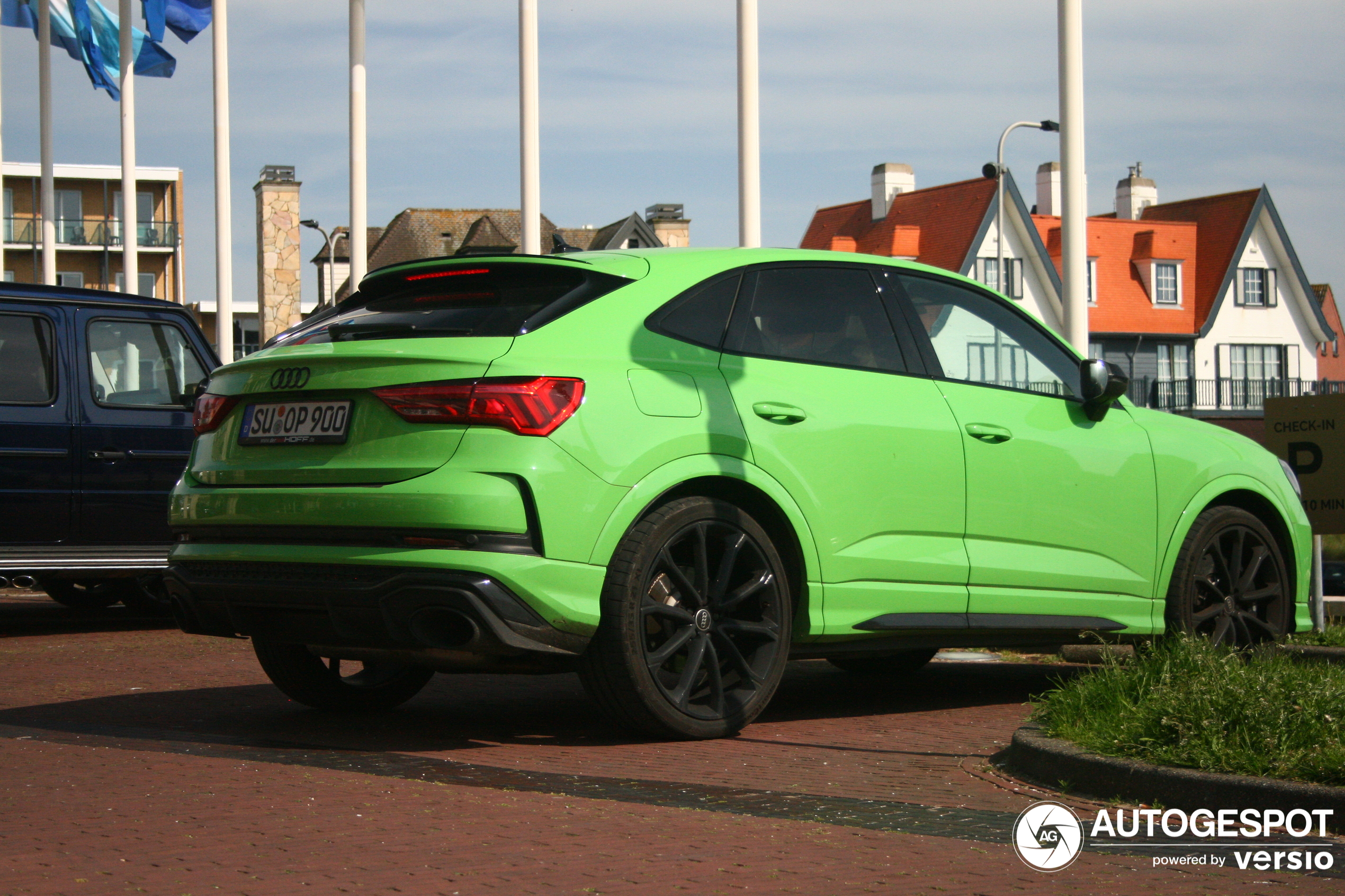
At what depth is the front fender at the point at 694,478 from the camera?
565 cm

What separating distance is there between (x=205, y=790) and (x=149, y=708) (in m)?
2.31

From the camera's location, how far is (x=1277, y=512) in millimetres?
7984

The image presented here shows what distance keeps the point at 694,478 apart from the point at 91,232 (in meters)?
92.9

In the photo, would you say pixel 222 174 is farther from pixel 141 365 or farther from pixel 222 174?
pixel 141 365

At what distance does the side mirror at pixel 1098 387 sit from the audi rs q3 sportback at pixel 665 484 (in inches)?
0.9

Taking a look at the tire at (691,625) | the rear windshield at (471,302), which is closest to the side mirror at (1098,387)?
the tire at (691,625)

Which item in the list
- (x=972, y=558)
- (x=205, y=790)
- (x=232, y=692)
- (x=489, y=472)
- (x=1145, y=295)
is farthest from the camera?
(x=1145, y=295)

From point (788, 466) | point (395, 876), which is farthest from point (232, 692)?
point (395, 876)

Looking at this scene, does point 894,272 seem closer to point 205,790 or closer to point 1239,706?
point 1239,706

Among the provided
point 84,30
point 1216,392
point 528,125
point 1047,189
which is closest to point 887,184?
point 1047,189

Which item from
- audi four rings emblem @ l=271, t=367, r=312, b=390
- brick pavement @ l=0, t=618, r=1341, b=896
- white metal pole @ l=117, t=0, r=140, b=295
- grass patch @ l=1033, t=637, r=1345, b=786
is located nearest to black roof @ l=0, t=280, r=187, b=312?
brick pavement @ l=0, t=618, r=1341, b=896

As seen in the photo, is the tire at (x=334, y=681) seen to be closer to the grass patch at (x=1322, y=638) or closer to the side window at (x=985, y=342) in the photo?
the side window at (x=985, y=342)

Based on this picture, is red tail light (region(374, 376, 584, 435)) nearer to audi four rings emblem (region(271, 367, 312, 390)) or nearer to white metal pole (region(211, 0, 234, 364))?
audi four rings emblem (region(271, 367, 312, 390))

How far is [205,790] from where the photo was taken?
16.8 ft
